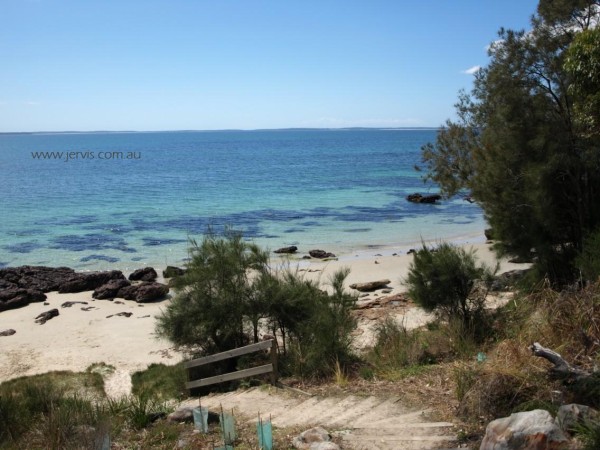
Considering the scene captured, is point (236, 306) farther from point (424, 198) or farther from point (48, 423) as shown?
point (424, 198)

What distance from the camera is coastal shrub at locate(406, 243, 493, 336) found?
37.8 feet

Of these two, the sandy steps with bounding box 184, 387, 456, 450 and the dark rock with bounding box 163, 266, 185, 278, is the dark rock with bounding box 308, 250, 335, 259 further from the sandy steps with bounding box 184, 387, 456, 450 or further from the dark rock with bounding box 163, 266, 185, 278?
the sandy steps with bounding box 184, 387, 456, 450

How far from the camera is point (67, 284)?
945 inches

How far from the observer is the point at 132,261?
96.7 feet

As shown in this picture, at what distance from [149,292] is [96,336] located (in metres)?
4.40

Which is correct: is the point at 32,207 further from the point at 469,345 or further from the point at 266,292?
the point at 469,345

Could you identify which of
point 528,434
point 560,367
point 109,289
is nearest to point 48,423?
point 528,434

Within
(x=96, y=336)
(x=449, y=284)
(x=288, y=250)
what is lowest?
(x=96, y=336)

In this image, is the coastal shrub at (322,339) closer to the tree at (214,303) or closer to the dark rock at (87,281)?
the tree at (214,303)

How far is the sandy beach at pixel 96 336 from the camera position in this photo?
15227 millimetres

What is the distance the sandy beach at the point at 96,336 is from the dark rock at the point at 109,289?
38 centimetres

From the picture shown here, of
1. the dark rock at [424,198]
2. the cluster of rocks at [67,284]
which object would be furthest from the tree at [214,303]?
the dark rock at [424,198]

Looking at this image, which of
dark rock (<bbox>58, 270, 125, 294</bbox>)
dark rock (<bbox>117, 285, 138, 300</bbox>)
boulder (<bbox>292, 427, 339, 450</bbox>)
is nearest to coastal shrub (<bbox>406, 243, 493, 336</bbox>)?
boulder (<bbox>292, 427, 339, 450</bbox>)

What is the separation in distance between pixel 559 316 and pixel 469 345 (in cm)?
249
